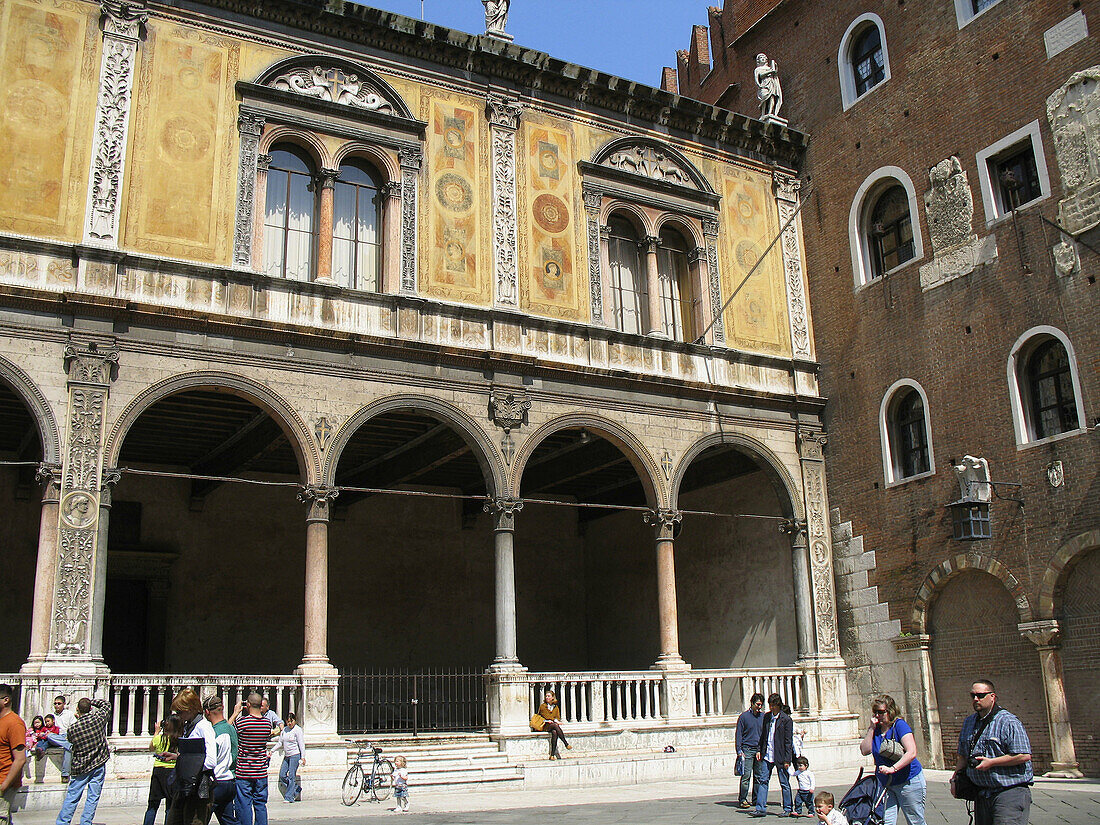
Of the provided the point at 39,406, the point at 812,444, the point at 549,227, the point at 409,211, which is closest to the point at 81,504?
the point at 39,406

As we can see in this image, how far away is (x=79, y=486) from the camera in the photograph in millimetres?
13445

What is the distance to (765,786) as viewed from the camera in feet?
38.9

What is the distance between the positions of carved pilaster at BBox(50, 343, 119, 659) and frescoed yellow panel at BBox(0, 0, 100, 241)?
1.86 m

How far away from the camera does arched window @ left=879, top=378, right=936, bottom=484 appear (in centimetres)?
→ 1802

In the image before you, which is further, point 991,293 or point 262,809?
point 991,293

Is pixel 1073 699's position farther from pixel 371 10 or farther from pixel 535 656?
pixel 371 10

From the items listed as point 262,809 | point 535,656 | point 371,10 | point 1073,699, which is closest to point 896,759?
point 262,809

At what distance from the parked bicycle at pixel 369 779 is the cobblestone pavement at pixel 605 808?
18 cm

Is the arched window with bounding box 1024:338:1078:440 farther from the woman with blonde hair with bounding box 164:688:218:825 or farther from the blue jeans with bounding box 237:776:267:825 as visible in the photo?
the woman with blonde hair with bounding box 164:688:218:825

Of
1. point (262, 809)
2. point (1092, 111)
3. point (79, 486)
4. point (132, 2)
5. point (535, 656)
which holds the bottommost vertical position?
point (262, 809)

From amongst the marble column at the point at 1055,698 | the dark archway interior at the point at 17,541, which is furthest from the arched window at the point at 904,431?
the dark archway interior at the point at 17,541

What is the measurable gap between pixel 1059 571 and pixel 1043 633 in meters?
0.93

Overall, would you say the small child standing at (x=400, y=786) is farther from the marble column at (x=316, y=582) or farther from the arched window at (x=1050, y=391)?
the arched window at (x=1050, y=391)

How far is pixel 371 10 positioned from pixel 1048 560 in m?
13.3
